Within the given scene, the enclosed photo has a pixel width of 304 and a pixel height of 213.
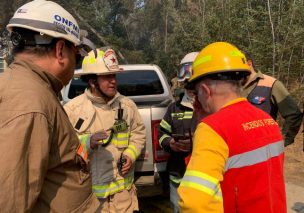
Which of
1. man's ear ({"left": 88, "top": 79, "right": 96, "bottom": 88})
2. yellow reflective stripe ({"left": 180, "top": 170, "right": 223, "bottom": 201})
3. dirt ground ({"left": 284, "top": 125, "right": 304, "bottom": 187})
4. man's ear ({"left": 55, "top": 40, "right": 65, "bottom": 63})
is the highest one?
man's ear ({"left": 55, "top": 40, "right": 65, "bottom": 63})

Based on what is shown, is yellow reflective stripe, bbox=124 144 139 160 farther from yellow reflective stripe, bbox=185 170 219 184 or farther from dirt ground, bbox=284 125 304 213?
dirt ground, bbox=284 125 304 213

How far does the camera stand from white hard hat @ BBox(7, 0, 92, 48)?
1779 millimetres

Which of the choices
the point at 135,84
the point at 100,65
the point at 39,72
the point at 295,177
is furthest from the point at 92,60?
the point at 295,177

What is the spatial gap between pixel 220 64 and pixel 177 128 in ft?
5.78

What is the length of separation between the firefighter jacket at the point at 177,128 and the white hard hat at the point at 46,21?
5.92ft

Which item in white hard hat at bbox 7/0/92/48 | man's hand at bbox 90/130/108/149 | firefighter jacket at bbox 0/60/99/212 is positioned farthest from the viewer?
man's hand at bbox 90/130/108/149

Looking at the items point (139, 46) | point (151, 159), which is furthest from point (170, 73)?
point (151, 159)

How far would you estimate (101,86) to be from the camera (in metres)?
3.44

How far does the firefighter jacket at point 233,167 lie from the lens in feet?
5.36

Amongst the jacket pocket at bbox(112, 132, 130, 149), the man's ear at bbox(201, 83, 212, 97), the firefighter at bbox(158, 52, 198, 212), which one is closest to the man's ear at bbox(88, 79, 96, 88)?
the jacket pocket at bbox(112, 132, 130, 149)

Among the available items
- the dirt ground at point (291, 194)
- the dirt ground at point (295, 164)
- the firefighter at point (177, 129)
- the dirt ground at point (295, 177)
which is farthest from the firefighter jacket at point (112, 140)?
the dirt ground at point (295, 164)

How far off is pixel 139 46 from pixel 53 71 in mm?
27127

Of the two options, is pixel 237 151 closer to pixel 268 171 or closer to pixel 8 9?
pixel 268 171

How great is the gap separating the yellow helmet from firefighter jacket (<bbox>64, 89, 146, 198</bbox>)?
4.79ft
